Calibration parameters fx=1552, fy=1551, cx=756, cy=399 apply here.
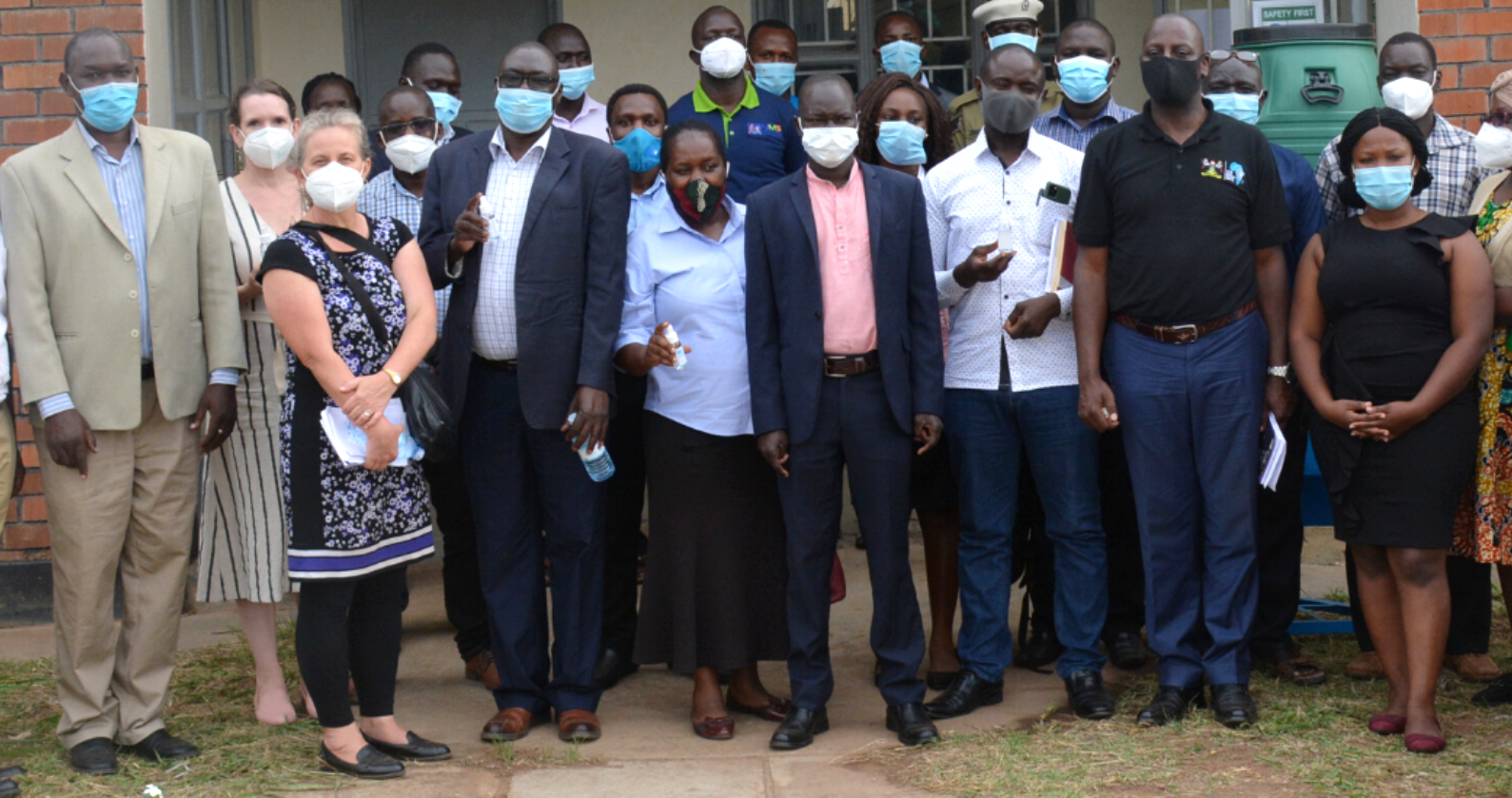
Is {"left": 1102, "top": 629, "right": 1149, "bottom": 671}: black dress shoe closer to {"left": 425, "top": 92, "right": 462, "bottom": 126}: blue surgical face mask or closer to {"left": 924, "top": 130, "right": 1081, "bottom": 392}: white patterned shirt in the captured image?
{"left": 924, "top": 130, "right": 1081, "bottom": 392}: white patterned shirt

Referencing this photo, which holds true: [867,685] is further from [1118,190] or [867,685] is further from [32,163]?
[32,163]

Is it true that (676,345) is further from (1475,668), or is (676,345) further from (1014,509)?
(1475,668)

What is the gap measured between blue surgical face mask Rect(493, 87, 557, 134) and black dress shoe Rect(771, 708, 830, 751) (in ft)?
6.36

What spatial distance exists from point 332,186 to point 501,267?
581 millimetres

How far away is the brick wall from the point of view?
629 cm

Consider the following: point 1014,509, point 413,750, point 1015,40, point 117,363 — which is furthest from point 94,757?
point 1015,40

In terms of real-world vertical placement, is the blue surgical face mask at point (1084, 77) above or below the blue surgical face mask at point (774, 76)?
below

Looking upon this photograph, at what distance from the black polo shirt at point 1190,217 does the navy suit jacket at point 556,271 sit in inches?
58.0

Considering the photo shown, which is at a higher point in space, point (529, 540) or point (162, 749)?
point (529, 540)

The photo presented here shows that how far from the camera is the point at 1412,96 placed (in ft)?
17.4

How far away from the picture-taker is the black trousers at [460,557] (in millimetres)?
5348

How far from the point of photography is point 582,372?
181 inches

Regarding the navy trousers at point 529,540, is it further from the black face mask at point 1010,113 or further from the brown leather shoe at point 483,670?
the black face mask at point 1010,113

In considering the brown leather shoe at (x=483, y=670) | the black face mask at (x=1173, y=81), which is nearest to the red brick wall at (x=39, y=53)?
the brown leather shoe at (x=483, y=670)
